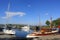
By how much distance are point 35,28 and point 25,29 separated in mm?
2657

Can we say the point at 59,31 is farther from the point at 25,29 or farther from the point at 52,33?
the point at 25,29

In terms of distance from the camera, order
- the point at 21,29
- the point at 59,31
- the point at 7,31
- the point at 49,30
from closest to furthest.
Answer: the point at 49,30, the point at 59,31, the point at 7,31, the point at 21,29

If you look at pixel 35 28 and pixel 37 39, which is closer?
pixel 37 39

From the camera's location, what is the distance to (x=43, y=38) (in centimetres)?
1133

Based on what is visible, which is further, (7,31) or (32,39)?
(7,31)

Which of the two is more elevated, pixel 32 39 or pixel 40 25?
pixel 40 25

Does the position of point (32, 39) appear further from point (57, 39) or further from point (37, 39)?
point (57, 39)

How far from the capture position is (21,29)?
686 inches

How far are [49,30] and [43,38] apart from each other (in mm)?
1801

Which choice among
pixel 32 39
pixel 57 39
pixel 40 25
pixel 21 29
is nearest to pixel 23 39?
pixel 32 39

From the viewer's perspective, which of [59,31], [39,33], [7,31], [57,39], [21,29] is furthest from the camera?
[21,29]

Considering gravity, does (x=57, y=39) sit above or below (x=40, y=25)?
below

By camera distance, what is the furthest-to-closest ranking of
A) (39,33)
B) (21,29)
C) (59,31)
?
(21,29)
(59,31)
(39,33)

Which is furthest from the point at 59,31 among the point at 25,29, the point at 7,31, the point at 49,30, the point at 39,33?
the point at 7,31
